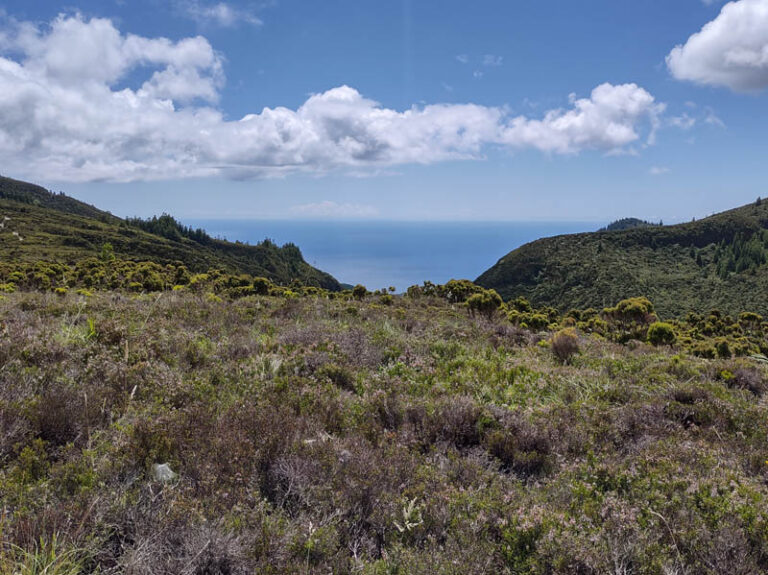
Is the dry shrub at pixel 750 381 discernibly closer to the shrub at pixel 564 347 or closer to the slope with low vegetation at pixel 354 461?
the slope with low vegetation at pixel 354 461

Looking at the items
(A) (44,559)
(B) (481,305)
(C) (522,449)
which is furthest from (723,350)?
(A) (44,559)

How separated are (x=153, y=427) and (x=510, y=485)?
10.8ft

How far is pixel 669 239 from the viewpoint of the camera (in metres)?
150

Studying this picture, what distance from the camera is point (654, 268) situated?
13075cm

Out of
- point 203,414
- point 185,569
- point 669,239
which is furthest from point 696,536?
point 669,239

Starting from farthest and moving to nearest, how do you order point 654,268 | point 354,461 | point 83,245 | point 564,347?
point 654,268 < point 83,245 < point 564,347 < point 354,461

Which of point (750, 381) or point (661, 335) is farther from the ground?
point (750, 381)

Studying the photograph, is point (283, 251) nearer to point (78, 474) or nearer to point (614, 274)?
point (614, 274)

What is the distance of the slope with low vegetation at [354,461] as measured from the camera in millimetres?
2688

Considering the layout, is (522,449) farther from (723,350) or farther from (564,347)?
(723,350)

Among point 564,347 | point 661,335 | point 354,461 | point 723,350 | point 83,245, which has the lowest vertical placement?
point 723,350

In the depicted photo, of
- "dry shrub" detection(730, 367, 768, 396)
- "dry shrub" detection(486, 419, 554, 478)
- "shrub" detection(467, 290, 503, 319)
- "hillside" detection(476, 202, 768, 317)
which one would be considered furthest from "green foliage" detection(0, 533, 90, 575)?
"hillside" detection(476, 202, 768, 317)

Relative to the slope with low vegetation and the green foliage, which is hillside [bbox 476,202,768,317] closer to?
the slope with low vegetation

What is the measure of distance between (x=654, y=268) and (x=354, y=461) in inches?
6034
